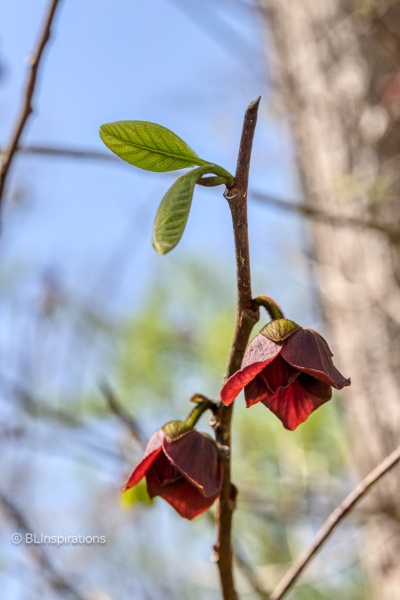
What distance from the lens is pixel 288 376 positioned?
60 cm

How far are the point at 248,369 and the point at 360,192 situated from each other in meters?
1.70

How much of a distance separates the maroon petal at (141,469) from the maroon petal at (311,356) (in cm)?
16

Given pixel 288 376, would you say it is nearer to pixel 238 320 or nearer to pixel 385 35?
pixel 238 320

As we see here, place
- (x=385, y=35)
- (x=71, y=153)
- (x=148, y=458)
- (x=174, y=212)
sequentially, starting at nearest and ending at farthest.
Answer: (x=174, y=212) → (x=148, y=458) → (x=71, y=153) → (x=385, y=35)

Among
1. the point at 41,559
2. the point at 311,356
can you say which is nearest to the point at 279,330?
the point at 311,356

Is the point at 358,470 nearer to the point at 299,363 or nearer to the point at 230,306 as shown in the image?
the point at 299,363

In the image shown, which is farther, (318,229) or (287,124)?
(287,124)

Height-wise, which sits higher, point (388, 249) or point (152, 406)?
point (388, 249)

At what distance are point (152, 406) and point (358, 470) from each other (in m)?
1.41

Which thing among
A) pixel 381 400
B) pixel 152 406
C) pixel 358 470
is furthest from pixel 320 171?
pixel 152 406

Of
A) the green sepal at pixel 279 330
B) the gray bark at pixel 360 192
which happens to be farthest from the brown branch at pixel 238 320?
the gray bark at pixel 360 192

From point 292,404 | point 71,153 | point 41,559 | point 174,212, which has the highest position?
point 71,153

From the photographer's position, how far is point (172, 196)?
0.53 meters

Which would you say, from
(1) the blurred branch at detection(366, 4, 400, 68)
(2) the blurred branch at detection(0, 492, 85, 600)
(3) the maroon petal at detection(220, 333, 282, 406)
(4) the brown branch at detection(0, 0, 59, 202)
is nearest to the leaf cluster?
(3) the maroon petal at detection(220, 333, 282, 406)
